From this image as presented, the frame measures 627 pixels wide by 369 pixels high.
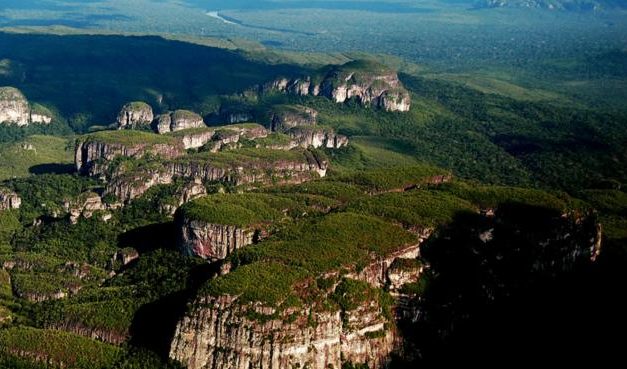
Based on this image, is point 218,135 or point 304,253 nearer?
point 304,253

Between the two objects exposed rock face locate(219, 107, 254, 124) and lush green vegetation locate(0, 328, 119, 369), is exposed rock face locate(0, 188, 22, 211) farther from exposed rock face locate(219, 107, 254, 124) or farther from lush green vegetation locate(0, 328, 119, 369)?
exposed rock face locate(219, 107, 254, 124)

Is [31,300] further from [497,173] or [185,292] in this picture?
[497,173]

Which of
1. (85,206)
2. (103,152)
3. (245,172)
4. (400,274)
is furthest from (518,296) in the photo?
(103,152)

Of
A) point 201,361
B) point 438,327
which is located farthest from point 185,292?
point 438,327

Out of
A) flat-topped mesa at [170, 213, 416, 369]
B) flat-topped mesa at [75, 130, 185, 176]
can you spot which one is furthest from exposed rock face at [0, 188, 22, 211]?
flat-topped mesa at [170, 213, 416, 369]

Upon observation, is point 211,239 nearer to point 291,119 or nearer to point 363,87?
point 291,119
